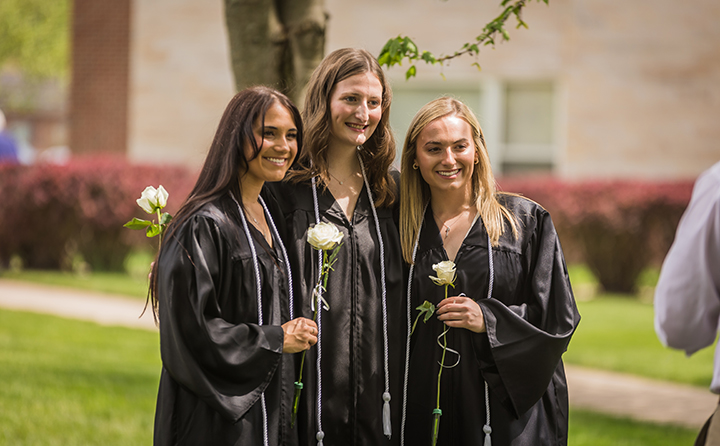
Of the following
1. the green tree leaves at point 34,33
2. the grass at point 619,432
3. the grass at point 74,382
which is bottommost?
Answer: the grass at point 619,432

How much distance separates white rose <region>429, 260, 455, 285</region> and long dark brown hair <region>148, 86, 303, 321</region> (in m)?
0.80

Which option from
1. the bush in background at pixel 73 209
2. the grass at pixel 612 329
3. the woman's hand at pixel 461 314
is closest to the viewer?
the woman's hand at pixel 461 314

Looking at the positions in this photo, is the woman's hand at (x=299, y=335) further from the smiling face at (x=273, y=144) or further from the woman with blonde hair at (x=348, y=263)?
the smiling face at (x=273, y=144)

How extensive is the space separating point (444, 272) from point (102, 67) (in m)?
12.0

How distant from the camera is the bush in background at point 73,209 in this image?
11.0m

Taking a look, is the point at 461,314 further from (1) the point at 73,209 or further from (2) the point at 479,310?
(1) the point at 73,209

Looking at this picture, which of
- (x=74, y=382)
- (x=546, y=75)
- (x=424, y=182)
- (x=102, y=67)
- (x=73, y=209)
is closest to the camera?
(x=424, y=182)

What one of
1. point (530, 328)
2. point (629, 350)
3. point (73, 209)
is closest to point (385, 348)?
point (530, 328)

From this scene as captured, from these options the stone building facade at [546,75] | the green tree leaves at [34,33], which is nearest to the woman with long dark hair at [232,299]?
the stone building facade at [546,75]

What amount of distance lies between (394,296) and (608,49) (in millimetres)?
10753

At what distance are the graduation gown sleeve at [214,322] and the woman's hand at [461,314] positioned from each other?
26.9 inches

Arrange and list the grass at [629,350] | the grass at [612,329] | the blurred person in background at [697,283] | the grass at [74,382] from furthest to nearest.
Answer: the grass at [612,329]
the grass at [629,350]
the grass at [74,382]
the blurred person in background at [697,283]

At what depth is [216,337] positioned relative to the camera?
2.68 m

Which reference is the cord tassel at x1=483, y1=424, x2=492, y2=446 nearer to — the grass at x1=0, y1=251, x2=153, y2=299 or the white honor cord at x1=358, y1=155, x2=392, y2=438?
the white honor cord at x1=358, y1=155, x2=392, y2=438
